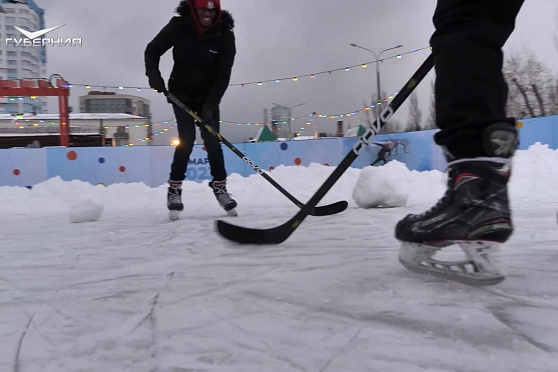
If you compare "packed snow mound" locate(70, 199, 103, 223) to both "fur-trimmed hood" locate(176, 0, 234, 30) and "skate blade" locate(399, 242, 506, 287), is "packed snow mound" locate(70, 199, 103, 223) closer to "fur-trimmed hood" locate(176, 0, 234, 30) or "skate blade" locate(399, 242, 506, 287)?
"fur-trimmed hood" locate(176, 0, 234, 30)

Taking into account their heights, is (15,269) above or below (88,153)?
below

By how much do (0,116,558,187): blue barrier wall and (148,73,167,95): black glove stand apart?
4.16 m

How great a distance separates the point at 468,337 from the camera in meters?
0.71

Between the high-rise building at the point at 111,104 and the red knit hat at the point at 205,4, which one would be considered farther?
the high-rise building at the point at 111,104

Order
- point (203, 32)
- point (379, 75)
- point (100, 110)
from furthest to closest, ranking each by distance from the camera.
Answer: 1. point (100, 110)
2. point (379, 75)
3. point (203, 32)

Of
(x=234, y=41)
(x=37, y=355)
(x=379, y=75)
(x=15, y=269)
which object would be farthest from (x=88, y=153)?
(x=379, y=75)

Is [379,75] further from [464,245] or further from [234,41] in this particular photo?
[464,245]

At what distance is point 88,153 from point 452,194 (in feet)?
23.0

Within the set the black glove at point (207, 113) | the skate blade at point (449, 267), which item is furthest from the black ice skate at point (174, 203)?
the skate blade at point (449, 267)

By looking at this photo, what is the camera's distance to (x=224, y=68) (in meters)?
3.17

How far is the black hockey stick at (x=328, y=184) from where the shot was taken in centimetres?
140

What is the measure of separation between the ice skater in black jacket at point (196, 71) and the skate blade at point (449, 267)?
2072 mm

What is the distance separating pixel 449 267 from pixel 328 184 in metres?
0.53

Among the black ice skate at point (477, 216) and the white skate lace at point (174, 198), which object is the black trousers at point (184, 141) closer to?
the white skate lace at point (174, 198)
